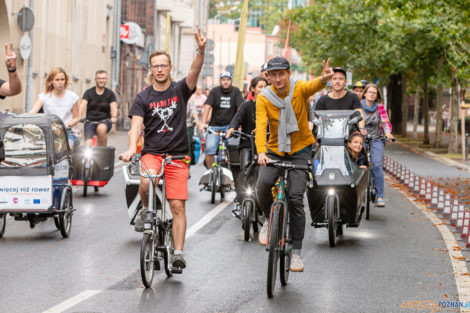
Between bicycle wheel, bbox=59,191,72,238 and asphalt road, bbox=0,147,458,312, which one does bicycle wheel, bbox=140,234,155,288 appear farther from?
bicycle wheel, bbox=59,191,72,238

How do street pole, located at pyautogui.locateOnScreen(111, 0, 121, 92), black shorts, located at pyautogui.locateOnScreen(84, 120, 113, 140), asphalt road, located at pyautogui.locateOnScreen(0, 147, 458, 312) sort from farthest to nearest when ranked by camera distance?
street pole, located at pyautogui.locateOnScreen(111, 0, 121, 92) < black shorts, located at pyautogui.locateOnScreen(84, 120, 113, 140) < asphalt road, located at pyautogui.locateOnScreen(0, 147, 458, 312)

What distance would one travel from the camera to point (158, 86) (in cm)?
812

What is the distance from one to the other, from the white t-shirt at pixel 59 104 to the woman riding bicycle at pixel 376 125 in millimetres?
4128

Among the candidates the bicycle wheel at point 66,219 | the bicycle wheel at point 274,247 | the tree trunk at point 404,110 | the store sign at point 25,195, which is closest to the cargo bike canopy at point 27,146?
the store sign at point 25,195

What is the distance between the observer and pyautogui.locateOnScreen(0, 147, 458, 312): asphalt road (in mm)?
7273

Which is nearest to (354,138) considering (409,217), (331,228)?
(331,228)

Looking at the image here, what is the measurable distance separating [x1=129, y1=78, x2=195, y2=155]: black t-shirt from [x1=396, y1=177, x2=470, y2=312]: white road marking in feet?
8.86

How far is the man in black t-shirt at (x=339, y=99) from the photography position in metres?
11.9

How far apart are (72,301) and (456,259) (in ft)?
14.1

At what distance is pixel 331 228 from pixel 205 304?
129 inches

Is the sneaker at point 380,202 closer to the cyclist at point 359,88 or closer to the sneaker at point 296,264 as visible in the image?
the cyclist at point 359,88

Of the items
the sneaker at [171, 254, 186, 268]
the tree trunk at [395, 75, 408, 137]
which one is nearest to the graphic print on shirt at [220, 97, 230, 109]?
the sneaker at [171, 254, 186, 268]

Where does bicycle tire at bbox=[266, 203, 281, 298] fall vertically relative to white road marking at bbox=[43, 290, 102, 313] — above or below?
above

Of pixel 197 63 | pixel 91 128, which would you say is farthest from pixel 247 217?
pixel 91 128
